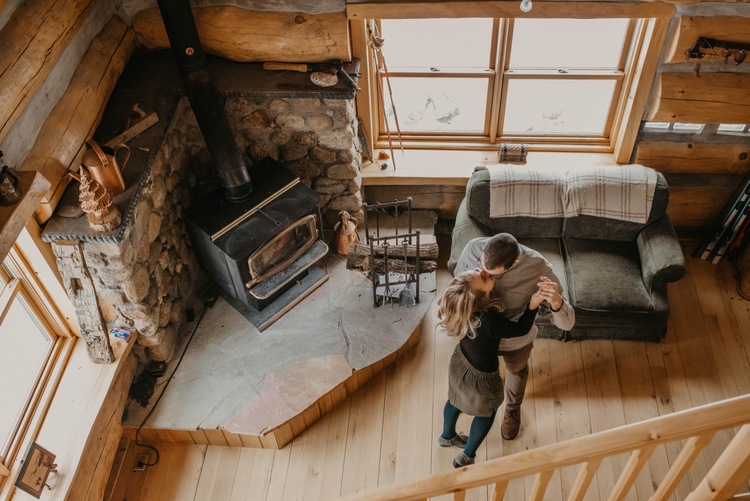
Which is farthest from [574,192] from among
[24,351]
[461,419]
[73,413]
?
[24,351]

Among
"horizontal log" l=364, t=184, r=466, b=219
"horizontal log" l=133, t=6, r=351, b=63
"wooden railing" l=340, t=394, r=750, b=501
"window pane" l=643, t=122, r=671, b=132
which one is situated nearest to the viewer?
"wooden railing" l=340, t=394, r=750, b=501

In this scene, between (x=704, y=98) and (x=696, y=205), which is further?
(x=696, y=205)

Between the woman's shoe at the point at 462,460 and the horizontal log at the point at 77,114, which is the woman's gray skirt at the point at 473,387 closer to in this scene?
the woman's shoe at the point at 462,460

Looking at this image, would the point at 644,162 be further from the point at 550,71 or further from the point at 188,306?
the point at 188,306

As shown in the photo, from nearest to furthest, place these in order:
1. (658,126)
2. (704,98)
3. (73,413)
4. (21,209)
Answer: (21,209), (73,413), (704,98), (658,126)

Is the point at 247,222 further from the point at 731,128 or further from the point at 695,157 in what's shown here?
the point at 731,128

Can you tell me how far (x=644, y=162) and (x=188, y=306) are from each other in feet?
10.7

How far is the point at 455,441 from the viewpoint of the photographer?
3.59 m

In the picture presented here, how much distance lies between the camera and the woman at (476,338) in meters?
2.76

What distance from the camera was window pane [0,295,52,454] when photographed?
3.00 meters

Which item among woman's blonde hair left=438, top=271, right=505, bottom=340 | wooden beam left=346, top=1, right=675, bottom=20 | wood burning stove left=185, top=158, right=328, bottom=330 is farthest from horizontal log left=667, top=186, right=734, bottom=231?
wood burning stove left=185, top=158, right=328, bottom=330

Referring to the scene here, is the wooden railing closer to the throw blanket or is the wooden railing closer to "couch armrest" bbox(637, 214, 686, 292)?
"couch armrest" bbox(637, 214, 686, 292)

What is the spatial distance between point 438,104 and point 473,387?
7.21 feet

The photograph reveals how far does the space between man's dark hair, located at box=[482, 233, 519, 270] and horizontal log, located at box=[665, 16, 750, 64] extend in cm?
185
